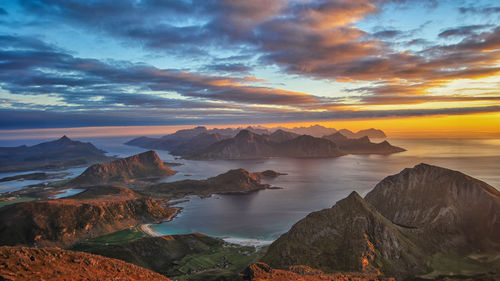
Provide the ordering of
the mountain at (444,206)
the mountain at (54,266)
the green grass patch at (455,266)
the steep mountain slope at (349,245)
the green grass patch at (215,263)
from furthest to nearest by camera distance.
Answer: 1. the mountain at (444,206)
2. the green grass patch at (215,263)
3. the green grass patch at (455,266)
4. the steep mountain slope at (349,245)
5. the mountain at (54,266)

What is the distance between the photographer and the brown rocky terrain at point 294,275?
57716mm

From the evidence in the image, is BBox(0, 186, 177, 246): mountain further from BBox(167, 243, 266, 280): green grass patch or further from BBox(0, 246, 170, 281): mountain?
BBox(0, 246, 170, 281): mountain

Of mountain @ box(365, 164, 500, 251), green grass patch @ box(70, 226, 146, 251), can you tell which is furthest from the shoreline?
mountain @ box(365, 164, 500, 251)

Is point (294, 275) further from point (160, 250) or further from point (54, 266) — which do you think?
point (160, 250)

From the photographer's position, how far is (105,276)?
37.4 meters

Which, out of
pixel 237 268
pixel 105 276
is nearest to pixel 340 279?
pixel 237 268

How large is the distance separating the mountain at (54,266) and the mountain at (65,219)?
111 meters

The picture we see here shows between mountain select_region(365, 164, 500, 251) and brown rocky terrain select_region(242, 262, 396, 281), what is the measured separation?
4792cm

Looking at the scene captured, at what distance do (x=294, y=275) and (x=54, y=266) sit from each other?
46.4 metres

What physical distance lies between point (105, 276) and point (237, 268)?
191ft

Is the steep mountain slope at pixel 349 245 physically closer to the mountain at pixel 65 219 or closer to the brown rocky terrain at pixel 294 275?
the brown rocky terrain at pixel 294 275

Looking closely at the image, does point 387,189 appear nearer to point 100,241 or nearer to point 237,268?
point 237,268

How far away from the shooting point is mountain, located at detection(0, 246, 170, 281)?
3006cm

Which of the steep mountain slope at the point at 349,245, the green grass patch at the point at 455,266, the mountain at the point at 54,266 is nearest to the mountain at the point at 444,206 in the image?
the green grass patch at the point at 455,266
